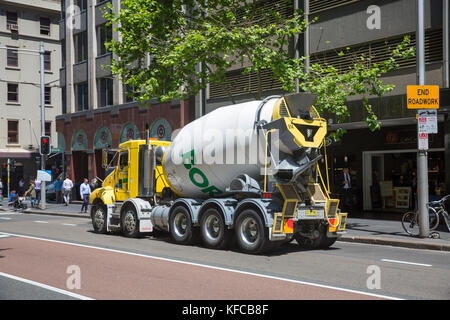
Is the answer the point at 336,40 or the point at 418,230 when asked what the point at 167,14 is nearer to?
the point at 336,40

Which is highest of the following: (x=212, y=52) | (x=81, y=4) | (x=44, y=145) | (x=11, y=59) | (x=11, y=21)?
(x=11, y=21)

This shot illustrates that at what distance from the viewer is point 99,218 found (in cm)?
1595

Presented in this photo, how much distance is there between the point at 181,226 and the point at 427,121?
6855 mm

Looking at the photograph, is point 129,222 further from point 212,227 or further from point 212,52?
point 212,52

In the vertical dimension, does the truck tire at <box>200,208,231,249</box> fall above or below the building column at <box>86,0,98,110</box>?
below

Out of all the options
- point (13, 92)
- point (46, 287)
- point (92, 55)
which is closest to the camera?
point (46, 287)

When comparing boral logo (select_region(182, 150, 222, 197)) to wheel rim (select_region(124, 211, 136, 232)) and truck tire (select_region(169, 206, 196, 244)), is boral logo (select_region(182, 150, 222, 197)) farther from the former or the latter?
wheel rim (select_region(124, 211, 136, 232))

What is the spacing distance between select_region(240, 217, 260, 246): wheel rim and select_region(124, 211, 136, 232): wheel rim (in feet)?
→ 14.5

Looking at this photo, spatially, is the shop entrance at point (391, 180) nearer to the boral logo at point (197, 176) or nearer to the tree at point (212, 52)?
the tree at point (212, 52)

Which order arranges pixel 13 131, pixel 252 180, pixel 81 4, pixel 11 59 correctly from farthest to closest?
pixel 11 59
pixel 13 131
pixel 81 4
pixel 252 180

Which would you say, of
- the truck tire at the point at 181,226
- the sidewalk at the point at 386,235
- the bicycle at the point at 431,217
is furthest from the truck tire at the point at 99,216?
the bicycle at the point at 431,217

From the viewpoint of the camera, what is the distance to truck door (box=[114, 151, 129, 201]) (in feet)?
50.2

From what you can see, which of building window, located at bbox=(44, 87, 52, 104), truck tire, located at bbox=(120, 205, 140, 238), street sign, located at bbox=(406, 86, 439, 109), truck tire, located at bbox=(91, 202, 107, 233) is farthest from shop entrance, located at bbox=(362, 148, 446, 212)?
building window, located at bbox=(44, 87, 52, 104)

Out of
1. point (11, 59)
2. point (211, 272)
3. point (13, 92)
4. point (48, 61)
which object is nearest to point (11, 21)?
point (11, 59)
